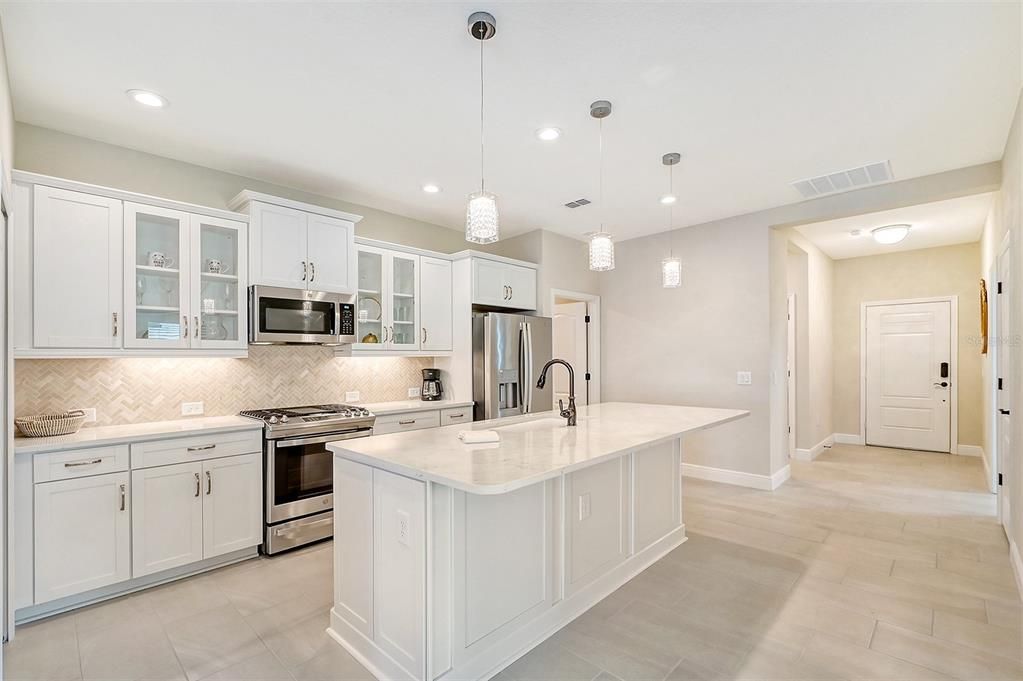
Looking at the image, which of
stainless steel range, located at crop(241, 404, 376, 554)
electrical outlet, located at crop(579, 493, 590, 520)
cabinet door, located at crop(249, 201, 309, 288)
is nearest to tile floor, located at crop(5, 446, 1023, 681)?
stainless steel range, located at crop(241, 404, 376, 554)

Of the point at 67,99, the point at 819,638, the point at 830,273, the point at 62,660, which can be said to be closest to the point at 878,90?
the point at 819,638

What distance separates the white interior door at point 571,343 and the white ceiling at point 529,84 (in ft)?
8.21

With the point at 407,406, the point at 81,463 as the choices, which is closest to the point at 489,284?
the point at 407,406

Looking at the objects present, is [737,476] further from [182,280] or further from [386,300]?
[182,280]

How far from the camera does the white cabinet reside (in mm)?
4785

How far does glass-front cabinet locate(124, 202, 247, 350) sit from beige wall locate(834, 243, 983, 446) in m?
7.69

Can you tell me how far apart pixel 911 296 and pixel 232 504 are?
8.11m

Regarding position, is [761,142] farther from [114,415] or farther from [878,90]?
[114,415]

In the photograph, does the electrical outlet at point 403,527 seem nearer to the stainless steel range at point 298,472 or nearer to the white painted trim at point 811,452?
the stainless steel range at point 298,472

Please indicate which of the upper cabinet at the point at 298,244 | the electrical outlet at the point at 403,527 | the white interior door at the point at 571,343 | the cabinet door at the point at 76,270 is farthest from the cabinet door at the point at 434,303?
the electrical outlet at the point at 403,527

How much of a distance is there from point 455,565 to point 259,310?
2.40 m

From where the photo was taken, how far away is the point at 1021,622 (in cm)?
244

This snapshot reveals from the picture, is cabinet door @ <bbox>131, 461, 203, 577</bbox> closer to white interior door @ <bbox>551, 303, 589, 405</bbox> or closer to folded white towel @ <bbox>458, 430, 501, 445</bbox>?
folded white towel @ <bbox>458, 430, 501, 445</bbox>

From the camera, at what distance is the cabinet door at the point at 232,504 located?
3.03 meters
